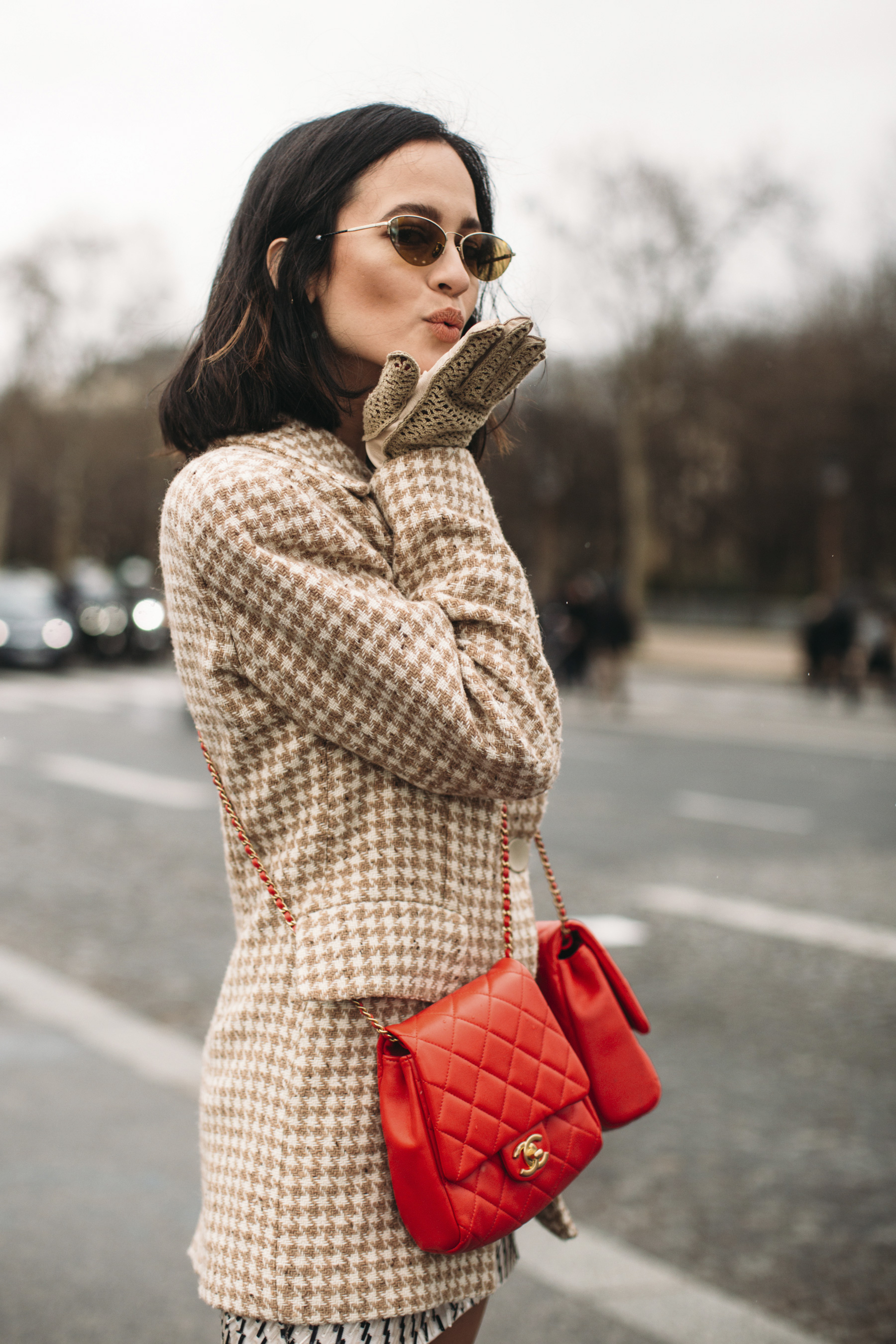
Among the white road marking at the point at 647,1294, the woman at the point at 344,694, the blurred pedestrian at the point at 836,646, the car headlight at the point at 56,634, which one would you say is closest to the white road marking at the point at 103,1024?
the white road marking at the point at 647,1294

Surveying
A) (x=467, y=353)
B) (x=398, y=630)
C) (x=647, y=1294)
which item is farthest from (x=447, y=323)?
(x=647, y=1294)

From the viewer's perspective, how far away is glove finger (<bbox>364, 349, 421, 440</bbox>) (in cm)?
128

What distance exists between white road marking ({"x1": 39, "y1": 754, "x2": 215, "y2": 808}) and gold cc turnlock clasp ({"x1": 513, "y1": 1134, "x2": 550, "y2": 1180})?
7.87 meters

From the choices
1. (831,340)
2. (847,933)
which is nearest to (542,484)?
(831,340)

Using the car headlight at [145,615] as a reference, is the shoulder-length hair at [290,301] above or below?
above

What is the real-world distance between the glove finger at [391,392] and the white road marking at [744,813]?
23.5 ft

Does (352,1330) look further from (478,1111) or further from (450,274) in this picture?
(450,274)

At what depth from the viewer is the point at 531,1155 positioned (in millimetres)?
1264

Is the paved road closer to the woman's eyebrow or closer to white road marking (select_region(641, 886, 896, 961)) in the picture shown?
white road marking (select_region(641, 886, 896, 961))

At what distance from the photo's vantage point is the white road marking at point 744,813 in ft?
27.5

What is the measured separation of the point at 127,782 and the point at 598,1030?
350 inches

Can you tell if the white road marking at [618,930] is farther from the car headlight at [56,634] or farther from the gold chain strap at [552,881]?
the car headlight at [56,634]

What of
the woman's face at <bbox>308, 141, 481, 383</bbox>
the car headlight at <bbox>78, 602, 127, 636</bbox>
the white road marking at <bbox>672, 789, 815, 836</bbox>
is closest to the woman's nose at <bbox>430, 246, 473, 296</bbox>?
the woman's face at <bbox>308, 141, 481, 383</bbox>

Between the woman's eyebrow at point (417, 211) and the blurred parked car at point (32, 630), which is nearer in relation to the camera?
the woman's eyebrow at point (417, 211)
